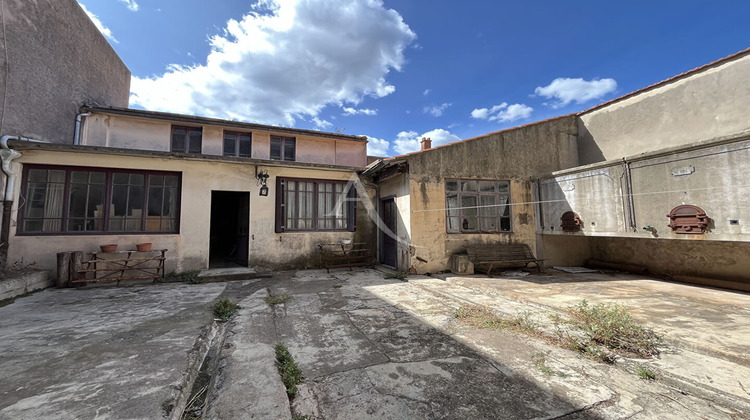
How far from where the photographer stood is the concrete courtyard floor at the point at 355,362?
2.04 metres

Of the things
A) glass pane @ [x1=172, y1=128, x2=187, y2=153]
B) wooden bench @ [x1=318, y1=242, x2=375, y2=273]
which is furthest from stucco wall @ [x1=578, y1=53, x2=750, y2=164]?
glass pane @ [x1=172, y1=128, x2=187, y2=153]

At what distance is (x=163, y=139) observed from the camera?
9.62m

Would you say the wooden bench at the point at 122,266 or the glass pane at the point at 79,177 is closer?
the wooden bench at the point at 122,266

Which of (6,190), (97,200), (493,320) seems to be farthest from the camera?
(97,200)

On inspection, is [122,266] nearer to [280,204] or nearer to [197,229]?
[197,229]

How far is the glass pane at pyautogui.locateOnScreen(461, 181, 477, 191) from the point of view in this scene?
7930 mm

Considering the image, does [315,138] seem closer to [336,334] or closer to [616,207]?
[336,334]

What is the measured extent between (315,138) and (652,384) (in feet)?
37.2

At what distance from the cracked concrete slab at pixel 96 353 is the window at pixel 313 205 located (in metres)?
3.50

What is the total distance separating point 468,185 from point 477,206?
0.69 m

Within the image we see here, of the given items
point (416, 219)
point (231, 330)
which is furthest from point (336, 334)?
point (416, 219)

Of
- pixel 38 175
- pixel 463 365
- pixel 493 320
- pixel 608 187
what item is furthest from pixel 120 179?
pixel 608 187

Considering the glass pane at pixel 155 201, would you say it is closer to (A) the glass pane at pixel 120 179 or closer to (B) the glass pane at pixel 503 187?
(A) the glass pane at pixel 120 179

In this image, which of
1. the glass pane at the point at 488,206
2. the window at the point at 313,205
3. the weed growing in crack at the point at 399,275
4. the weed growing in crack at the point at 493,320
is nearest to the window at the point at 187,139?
the window at the point at 313,205
